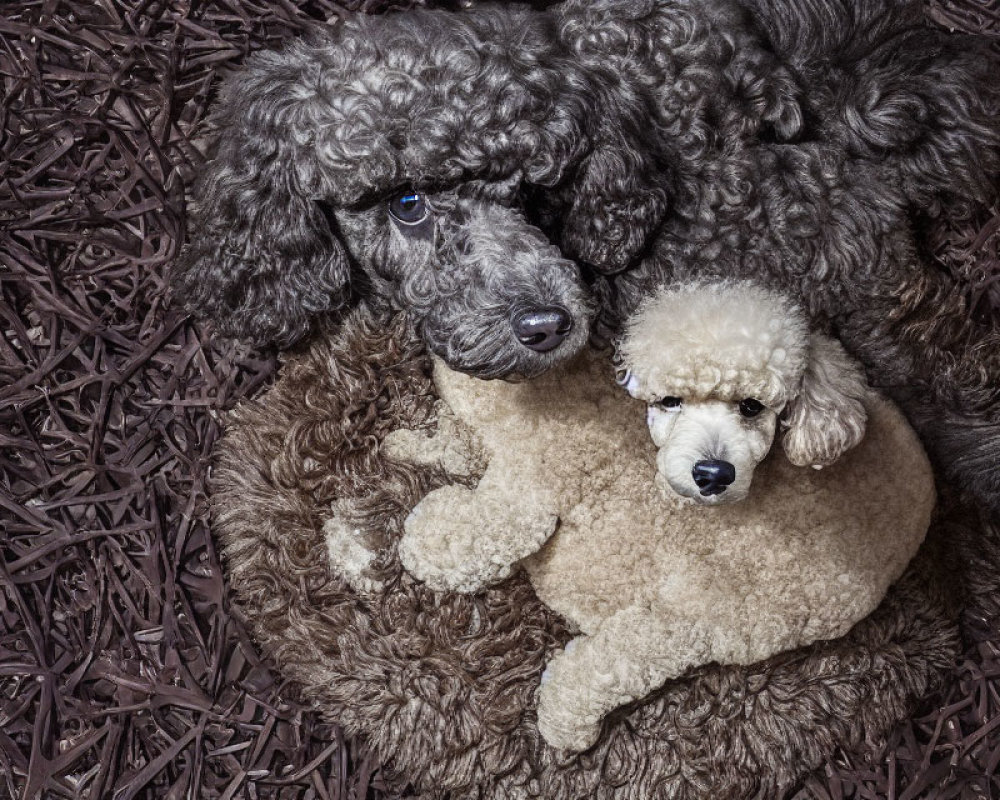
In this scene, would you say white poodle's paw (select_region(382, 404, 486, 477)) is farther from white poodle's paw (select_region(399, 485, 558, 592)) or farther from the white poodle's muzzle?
the white poodle's muzzle

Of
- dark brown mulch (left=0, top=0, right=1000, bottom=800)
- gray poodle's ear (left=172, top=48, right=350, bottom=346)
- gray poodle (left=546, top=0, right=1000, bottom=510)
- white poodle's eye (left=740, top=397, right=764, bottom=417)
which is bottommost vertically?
dark brown mulch (left=0, top=0, right=1000, bottom=800)

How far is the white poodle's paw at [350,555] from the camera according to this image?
6.91 ft

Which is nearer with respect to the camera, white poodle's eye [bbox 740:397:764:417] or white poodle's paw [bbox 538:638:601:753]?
white poodle's eye [bbox 740:397:764:417]

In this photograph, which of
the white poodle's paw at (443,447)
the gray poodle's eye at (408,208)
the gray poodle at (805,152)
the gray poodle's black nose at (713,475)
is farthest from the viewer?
the white poodle's paw at (443,447)

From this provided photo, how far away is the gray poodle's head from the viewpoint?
1666 mm

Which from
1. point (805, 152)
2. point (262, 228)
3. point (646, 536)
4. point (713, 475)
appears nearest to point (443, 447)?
point (646, 536)

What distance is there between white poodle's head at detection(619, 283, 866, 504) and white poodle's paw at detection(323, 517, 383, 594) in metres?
0.69

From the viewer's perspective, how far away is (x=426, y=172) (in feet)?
5.47

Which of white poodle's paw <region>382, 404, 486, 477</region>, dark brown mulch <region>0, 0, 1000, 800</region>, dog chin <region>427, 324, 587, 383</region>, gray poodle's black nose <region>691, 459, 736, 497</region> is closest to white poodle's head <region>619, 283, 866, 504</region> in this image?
gray poodle's black nose <region>691, 459, 736, 497</region>

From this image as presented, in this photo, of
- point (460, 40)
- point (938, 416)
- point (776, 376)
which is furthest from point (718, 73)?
point (938, 416)

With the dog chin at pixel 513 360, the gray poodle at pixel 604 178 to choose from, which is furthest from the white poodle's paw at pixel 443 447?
the dog chin at pixel 513 360

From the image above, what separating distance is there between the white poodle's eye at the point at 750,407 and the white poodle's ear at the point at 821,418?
0.16 feet

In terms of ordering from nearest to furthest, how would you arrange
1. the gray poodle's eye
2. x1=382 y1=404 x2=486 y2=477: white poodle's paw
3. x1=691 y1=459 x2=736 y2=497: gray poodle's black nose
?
x1=691 y1=459 x2=736 y2=497: gray poodle's black nose, the gray poodle's eye, x1=382 y1=404 x2=486 y2=477: white poodle's paw

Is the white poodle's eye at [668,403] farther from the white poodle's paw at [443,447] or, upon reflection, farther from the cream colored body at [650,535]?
the white poodle's paw at [443,447]
